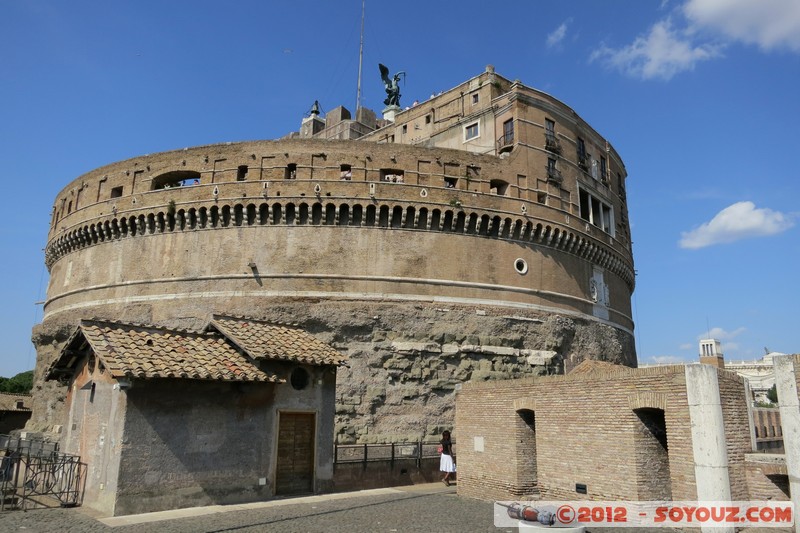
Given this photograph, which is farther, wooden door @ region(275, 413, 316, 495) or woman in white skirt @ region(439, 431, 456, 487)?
woman in white skirt @ region(439, 431, 456, 487)

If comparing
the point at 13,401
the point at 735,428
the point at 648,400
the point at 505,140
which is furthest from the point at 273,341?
the point at 13,401

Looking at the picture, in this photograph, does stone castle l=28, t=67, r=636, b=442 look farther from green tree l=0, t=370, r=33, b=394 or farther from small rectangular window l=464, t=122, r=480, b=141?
green tree l=0, t=370, r=33, b=394

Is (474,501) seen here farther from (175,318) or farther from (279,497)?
(175,318)

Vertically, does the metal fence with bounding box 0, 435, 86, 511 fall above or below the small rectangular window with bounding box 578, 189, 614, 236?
below

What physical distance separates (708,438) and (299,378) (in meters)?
9.19

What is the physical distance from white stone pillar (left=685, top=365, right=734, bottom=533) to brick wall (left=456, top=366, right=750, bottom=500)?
156 mm

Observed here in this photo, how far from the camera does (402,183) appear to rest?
25.1 metres

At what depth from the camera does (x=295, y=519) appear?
11.1 meters

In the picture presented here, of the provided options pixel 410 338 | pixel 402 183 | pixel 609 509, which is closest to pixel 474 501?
pixel 609 509

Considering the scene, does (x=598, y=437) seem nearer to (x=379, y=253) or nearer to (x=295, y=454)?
(x=295, y=454)

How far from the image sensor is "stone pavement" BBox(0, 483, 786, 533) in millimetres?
10211

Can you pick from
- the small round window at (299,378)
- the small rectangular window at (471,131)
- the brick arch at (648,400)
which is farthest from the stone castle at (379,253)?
the brick arch at (648,400)

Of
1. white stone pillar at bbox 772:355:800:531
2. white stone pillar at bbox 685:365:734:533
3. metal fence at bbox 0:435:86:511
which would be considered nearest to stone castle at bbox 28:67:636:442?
metal fence at bbox 0:435:86:511

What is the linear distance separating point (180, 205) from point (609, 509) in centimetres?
2144
